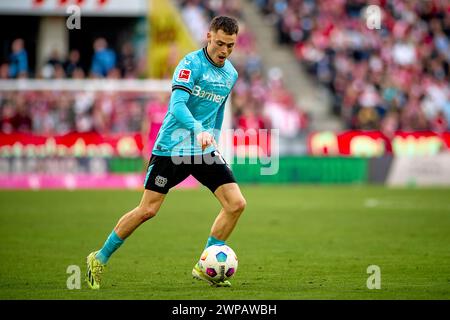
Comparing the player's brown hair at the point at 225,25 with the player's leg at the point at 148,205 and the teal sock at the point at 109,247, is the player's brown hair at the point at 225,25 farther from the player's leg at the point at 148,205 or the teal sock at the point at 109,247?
the teal sock at the point at 109,247

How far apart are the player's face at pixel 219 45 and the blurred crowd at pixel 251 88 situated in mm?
17588

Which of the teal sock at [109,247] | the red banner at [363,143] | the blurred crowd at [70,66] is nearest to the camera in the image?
the teal sock at [109,247]

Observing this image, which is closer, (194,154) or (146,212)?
(146,212)

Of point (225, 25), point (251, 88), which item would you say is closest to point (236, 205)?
point (225, 25)

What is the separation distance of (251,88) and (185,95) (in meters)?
20.8

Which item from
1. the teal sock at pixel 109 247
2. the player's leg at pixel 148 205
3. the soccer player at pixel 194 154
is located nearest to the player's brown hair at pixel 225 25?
the soccer player at pixel 194 154

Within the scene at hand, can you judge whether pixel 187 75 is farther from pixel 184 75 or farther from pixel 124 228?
pixel 124 228

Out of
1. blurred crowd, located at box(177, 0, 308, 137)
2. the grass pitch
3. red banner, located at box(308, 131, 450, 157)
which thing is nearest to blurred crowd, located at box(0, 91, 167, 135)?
the grass pitch

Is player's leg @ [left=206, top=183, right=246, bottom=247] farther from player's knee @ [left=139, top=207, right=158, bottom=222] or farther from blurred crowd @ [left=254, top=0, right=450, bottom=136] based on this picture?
blurred crowd @ [left=254, top=0, right=450, bottom=136]

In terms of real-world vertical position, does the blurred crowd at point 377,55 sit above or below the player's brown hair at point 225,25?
above

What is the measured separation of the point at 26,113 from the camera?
2592 cm

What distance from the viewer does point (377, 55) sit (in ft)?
108

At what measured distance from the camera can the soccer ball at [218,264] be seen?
31.5 ft

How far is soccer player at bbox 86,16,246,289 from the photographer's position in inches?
377
